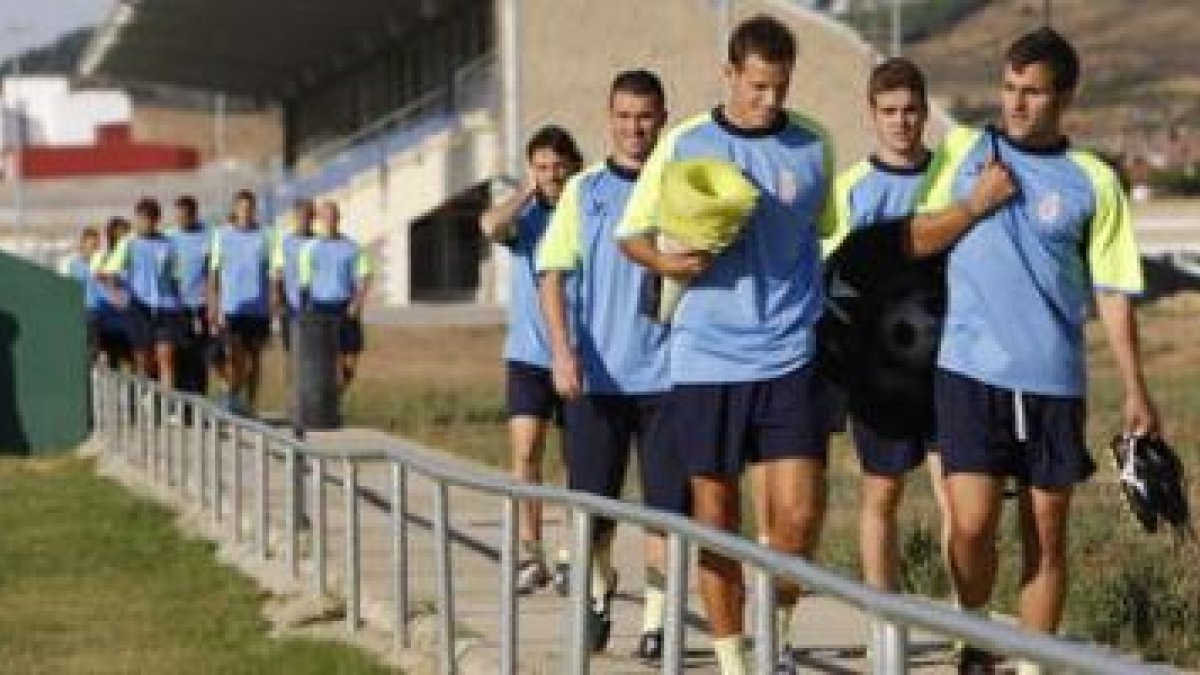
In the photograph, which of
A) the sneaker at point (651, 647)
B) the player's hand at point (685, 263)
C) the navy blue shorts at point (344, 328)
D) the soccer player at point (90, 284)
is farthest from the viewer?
the soccer player at point (90, 284)

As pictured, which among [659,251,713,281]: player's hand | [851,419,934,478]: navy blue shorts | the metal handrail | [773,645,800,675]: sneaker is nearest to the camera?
the metal handrail

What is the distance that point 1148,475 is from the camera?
859cm

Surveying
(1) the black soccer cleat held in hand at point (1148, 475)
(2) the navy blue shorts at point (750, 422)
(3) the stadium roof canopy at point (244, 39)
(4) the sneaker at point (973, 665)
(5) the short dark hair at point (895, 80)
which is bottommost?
(4) the sneaker at point (973, 665)

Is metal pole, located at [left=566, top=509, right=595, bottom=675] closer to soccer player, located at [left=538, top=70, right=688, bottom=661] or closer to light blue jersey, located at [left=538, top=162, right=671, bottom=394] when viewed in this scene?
soccer player, located at [left=538, top=70, right=688, bottom=661]

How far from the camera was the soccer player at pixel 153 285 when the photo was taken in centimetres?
2239

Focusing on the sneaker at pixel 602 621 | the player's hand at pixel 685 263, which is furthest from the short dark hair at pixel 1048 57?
the sneaker at pixel 602 621

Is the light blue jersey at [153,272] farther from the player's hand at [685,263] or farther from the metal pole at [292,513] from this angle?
the player's hand at [685,263]

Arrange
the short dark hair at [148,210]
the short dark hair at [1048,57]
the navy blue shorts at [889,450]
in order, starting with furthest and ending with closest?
1. the short dark hair at [148,210]
2. the navy blue shorts at [889,450]
3. the short dark hair at [1048,57]

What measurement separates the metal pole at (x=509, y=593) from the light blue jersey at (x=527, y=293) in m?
1.97

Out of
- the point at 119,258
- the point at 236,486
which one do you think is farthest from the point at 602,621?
the point at 119,258

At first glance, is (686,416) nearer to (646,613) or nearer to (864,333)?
(864,333)

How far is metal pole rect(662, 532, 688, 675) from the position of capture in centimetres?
735

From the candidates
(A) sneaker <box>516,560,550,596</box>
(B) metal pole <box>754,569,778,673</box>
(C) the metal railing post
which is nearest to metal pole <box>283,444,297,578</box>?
(A) sneaker <box>516,560,550,596</box>

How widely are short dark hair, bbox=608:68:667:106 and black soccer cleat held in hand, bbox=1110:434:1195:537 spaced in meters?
1.90
